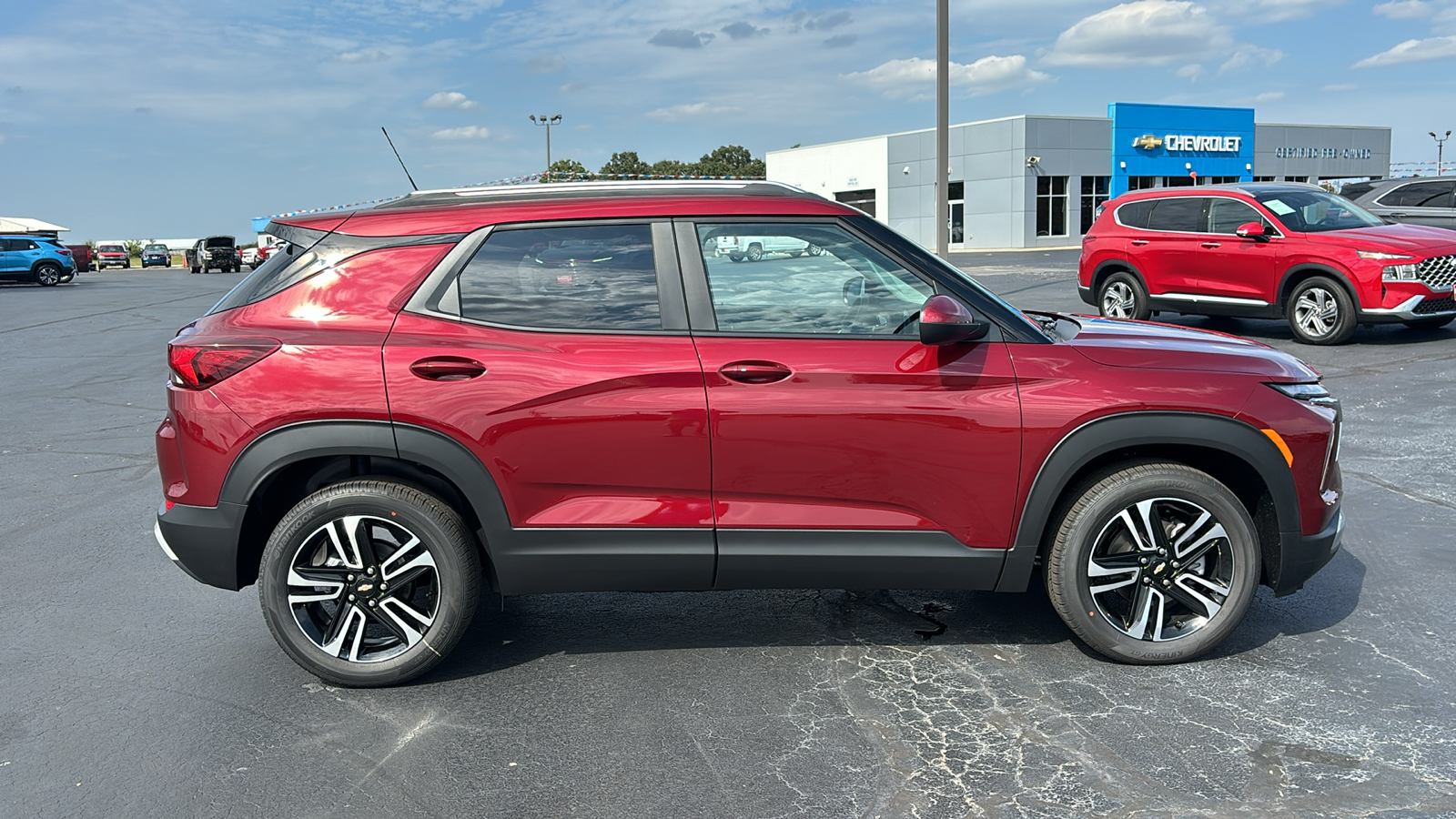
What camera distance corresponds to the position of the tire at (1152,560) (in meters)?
3.91

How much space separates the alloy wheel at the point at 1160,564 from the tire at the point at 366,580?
2.29 meters

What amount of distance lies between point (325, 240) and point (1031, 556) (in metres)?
2.79

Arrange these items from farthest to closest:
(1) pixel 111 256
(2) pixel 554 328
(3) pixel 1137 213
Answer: (1) pixel 111 256, (3) pixel 1137 213, (2) pixel 554 328

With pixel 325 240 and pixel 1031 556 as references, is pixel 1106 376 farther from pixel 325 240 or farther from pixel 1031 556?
pixel 325 240

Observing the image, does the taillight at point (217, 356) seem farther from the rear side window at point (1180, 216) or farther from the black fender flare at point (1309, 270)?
the rear side window at point (1180, 216)

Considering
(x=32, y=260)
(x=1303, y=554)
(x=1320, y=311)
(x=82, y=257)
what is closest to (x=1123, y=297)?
(x=1320, y=311)

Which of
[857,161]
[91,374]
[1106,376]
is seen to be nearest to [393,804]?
[1106,376]

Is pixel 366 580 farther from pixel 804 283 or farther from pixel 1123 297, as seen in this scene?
pixel 1123 297

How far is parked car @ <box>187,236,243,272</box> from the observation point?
51.1 metres

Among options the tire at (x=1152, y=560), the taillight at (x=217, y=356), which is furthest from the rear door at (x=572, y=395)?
the tire at (x=1152, y=560)

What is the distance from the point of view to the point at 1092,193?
53.9 metres

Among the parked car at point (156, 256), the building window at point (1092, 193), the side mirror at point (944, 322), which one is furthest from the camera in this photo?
the parked car at point (156, 256)

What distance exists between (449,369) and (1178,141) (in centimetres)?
5762

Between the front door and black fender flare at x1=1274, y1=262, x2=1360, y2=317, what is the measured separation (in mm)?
9894
